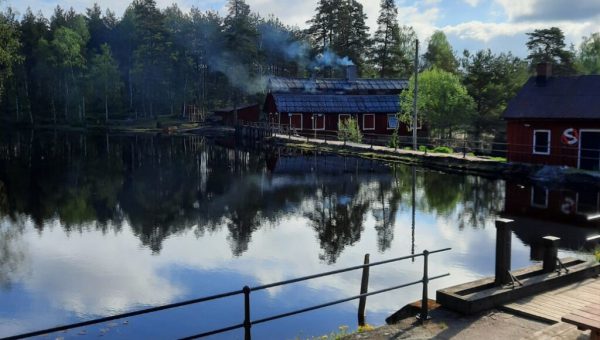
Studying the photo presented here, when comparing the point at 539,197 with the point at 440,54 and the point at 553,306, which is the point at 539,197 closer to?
the point at 553,306

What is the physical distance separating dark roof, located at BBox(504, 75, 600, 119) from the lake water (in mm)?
5326

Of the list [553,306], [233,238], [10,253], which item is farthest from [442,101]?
[553,306]

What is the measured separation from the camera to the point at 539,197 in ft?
82.7

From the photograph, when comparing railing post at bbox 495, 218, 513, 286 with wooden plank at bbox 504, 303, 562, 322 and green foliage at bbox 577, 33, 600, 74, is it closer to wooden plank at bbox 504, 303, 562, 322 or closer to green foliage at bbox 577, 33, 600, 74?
wooden plank at bbox 504, 303, 562, 322

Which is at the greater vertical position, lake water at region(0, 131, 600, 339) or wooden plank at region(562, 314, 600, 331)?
wooden plank at region(562, 314, 600, 331)

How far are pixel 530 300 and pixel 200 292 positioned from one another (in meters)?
7.65

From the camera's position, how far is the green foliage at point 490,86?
50.8m

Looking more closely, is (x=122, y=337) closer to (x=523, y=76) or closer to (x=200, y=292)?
(x=200, y=292)

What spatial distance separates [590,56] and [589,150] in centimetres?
6406

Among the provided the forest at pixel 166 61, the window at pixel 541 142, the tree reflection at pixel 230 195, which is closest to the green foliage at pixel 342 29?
the forest at pixel 166 61

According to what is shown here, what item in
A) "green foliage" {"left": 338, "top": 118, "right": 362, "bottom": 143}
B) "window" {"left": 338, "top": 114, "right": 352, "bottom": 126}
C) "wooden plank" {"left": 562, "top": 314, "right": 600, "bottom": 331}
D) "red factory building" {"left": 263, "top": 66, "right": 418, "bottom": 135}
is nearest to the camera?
"wooden plank" {"left": 562, "top": 314, "right": 600, "bottom": 331}

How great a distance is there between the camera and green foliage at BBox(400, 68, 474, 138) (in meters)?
48.1

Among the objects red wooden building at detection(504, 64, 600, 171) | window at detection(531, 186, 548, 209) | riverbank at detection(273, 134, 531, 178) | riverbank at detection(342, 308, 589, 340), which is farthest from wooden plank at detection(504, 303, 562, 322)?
riverbank at detection(273, 134, 531, 178)

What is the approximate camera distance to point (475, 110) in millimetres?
50281
